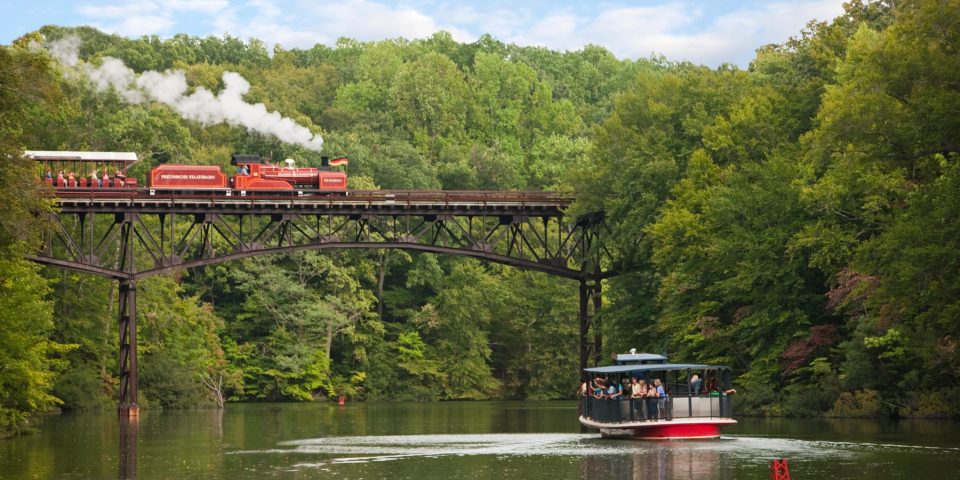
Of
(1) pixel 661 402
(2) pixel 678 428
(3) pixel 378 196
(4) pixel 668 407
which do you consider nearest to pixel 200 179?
(3) pixel 378 196

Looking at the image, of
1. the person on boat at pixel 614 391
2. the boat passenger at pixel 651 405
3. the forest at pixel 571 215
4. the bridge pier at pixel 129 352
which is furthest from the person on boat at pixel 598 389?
the bridge pier at pixel 129 352

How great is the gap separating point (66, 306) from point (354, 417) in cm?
1997

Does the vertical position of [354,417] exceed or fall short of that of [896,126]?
it falls short

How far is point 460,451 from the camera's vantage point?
5806 cm

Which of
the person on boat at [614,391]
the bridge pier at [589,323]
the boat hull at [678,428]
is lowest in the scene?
the boat hull at [678,428]

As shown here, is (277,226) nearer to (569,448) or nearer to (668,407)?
(668,407)

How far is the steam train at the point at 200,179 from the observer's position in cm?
8875

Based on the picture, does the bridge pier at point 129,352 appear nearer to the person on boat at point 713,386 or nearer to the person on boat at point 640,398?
the person on boat at point 640,398

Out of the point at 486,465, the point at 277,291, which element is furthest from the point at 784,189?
the point at 277,291

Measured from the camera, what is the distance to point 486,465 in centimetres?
5100

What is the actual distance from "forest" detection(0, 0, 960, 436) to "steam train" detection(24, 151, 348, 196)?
7.04 meters

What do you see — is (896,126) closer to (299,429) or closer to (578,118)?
(299,429)

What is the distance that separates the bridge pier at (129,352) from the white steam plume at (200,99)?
1369 inches

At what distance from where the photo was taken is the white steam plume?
123 m
